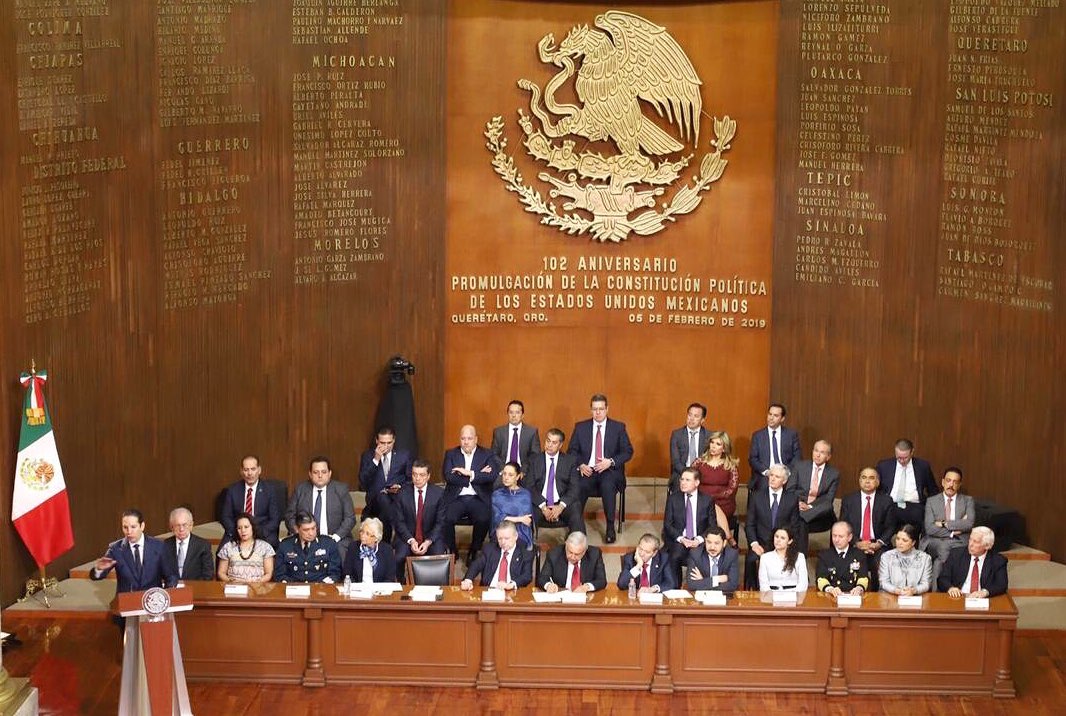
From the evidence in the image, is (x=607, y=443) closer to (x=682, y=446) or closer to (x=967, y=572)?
(x=682, y=446)

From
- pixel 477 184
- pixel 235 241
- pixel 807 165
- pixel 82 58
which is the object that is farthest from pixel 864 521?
pixel 82 58

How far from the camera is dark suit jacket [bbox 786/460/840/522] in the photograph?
1202 centimetres

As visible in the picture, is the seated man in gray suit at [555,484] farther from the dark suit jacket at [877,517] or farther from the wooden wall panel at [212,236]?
the dark suit jacket at [877,517]

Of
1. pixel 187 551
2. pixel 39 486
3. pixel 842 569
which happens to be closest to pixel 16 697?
pixel 187 551

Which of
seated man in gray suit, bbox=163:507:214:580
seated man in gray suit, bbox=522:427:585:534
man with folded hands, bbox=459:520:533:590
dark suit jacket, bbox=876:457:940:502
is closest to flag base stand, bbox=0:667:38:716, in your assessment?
seated man in gray suit, bbox=163:507:214:580

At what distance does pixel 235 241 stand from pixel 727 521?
172 inches

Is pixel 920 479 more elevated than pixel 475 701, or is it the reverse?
pixel 920 479

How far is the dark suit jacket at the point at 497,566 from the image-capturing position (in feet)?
35.2

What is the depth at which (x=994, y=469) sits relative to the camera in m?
12.7

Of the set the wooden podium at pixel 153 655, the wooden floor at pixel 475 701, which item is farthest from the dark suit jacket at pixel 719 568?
the wooden podium at pixel 153 655

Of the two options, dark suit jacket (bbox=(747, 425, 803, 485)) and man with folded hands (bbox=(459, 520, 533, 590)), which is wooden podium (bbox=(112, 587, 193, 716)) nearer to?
man with folded hands (bbox=(459, 520, 533, 590))

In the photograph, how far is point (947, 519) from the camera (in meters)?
11.7

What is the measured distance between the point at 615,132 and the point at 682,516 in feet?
11.6

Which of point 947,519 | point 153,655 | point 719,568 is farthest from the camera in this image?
point 947,519
